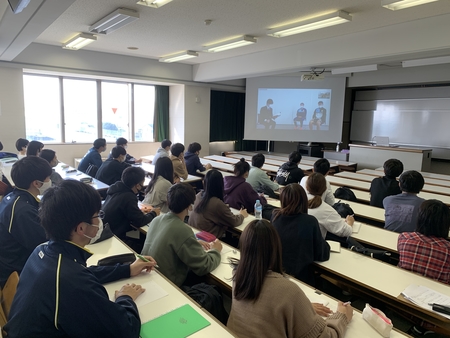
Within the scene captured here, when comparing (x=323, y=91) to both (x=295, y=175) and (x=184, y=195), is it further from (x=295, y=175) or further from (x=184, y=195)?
(x=184, y=195)

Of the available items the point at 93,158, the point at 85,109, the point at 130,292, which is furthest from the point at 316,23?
the point at 85,109

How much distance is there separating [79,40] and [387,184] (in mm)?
5410

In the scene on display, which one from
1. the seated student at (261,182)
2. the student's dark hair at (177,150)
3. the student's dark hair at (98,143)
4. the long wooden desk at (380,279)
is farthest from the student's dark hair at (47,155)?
the long wooden desk at (380,279)

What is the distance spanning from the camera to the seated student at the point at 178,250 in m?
2.02

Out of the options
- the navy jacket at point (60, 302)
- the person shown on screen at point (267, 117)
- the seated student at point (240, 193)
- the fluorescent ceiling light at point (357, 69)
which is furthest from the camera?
the person shown on screen at point (267, 117)

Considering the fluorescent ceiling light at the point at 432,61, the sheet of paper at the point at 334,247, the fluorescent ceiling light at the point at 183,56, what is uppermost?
the fluorescent ceiling light at the point at 183,56

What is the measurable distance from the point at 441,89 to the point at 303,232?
24.8ft

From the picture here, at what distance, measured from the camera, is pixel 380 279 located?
2006 millimetres

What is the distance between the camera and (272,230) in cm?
142

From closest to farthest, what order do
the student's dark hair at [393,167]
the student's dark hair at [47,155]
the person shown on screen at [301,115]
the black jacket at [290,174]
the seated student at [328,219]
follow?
the seated student at [328,219], the student's dark hair at [393,167], the student's dark hair at [47,155], the black jacket at [290,174], the person shown on screen at [301,115]

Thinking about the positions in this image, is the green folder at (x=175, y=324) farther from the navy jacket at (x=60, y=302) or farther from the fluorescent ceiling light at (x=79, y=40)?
the fluorescent ceiling light at (x=79, y=40)

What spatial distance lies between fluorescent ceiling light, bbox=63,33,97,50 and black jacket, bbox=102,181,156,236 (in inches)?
138

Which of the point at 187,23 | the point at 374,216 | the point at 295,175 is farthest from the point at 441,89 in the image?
the point at 187,23

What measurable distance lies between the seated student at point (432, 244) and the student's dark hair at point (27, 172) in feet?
8.72
